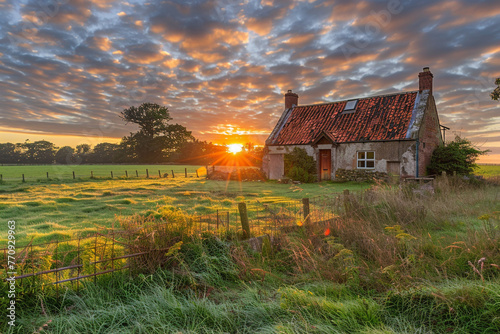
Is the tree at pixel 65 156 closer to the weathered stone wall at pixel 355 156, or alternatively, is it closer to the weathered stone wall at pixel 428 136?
the weathered stone wall at pixel 355 156

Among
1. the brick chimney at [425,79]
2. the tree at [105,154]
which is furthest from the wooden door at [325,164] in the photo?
the tree at [105,154]

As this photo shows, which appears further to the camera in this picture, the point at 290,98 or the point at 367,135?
the point at 290,98

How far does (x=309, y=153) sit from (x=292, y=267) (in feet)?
62.3

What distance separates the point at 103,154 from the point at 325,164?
2556 inches

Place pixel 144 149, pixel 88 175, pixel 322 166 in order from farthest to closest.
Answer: pixel 144 149, pixel 88 175, pixel 322 166

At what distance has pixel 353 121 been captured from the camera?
2253 cm

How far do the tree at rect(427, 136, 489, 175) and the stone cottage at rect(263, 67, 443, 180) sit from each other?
82cm

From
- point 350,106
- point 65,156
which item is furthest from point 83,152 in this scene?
point 350,106

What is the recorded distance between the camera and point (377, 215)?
7.26m

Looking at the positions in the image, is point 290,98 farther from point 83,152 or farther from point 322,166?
point 83,152

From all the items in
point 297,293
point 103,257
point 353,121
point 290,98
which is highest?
point 290,98

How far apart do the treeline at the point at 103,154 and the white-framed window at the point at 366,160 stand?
1698 inches

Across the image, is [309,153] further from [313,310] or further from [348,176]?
[313,310]

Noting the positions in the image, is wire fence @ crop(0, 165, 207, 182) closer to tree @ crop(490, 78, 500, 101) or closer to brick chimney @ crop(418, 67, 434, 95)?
brick chimney @ crop(418, 67, 434, 95)
